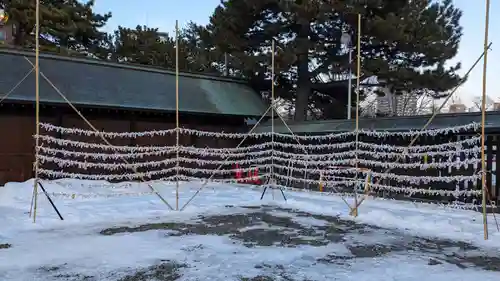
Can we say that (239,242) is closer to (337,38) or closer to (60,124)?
(60,124)

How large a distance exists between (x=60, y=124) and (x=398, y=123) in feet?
32.1

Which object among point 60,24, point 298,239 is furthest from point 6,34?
point 298,239

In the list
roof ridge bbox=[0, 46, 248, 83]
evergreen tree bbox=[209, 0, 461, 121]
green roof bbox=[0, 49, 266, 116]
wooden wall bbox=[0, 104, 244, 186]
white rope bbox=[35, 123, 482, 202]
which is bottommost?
white rope bbox=[35, 123, 482, 202]

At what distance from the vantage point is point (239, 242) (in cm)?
625

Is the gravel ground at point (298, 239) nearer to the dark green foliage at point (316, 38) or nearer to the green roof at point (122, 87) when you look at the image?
the green roof at point (122, 87)

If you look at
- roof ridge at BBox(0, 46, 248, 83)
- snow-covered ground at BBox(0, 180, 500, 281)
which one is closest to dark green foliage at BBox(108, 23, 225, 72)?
roof ridge at BBox(0, 46, 248, 83)

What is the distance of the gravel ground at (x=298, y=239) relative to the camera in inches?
189

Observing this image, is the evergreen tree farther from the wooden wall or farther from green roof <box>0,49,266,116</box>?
the wooden wall

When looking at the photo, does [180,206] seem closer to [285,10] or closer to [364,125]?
[364,125]

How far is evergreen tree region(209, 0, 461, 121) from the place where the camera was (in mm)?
15844

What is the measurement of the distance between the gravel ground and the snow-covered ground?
0.02 metres

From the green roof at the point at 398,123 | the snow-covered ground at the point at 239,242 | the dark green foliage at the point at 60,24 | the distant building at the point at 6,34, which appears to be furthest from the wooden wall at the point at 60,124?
the distant building at the point at 6,34

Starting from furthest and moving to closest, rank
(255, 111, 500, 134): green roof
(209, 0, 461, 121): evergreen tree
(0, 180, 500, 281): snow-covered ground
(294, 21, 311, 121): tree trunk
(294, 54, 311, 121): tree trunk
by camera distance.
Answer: (294, 54, 311, 121): tree trunk → (294, 21, 311, 121): tree trunk → (209, 0, 461, 121): evergreen tree → (255, 111, 500, 134): green roof → (0, 180, 500, 281): snow-covered ground

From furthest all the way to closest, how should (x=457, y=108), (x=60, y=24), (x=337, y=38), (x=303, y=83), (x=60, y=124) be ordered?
(x=457, y=108) < (x=60, y=24) < (x=303, y=83) < (x=337, y=38) < (x=60, y=124)
